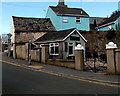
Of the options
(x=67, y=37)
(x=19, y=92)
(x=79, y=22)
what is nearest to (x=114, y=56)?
(x=19, y=92)

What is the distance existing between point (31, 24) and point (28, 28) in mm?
1636

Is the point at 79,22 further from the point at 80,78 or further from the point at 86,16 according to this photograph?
the point at 80,78

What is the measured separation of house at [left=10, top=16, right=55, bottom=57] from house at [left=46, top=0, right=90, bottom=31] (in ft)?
4.68

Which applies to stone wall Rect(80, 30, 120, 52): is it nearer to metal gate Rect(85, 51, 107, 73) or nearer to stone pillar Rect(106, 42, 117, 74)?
metal gate Rect(85, 51, 107, 73)

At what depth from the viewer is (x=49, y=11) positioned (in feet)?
131

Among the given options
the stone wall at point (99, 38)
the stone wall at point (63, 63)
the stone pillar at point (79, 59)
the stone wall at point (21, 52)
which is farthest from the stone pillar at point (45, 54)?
the stone wall at point (99, 38)

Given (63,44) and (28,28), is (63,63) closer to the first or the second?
(63,44)

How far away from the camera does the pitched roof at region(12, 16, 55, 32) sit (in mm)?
32688

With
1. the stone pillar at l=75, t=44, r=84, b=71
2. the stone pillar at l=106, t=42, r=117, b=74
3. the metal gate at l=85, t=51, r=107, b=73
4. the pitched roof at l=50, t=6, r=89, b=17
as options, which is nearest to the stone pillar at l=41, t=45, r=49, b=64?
the metal gate at l=85, t=51, r=107, b=73

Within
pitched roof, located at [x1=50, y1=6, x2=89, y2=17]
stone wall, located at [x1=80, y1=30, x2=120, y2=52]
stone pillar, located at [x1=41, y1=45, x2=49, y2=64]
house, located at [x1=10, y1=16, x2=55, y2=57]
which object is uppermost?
pitched roof, located at [x1=50, y1=6, x2=89, y2=17]

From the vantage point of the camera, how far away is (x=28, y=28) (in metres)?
32.9

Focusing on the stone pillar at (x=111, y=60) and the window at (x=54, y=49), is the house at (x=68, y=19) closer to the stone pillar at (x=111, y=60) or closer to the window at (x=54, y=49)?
the window at (x=54, y=49)

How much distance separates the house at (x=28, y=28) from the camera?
3175cm

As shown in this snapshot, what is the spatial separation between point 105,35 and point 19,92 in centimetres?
2473
